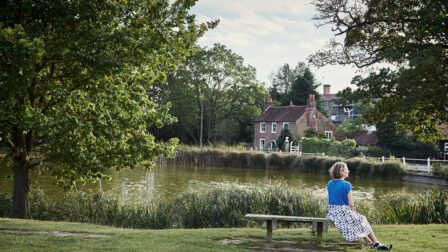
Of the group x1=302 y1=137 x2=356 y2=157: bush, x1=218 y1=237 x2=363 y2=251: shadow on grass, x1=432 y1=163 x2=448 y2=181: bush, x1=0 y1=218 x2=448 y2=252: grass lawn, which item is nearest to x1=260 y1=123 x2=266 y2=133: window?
x1=302 y1=137 x2=356 y2=157: bush

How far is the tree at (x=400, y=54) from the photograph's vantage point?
39.3 ft

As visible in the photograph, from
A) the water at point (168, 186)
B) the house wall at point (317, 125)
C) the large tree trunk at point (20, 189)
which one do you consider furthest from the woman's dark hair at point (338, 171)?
Result: the house wall at point (317, 125)

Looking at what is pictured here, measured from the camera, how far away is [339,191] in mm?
9266

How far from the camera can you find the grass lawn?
350 inches

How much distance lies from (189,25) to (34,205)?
7.73 meters

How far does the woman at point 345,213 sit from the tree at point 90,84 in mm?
5793

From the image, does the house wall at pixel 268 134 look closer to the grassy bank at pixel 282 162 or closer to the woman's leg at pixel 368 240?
the grassy bank at pixel 282 162

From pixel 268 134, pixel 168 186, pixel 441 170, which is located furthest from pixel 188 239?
pixel 268 134

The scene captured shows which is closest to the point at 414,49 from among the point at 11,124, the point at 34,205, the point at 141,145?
the point at 141,145

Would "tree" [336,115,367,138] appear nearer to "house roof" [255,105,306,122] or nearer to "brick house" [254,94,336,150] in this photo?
"brick house" [254,94,336,150]

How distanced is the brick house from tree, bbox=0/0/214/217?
A: 5383 centimetres

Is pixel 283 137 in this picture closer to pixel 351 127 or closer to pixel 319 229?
pixel 351 127

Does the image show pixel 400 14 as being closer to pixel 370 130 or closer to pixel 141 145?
pixel 141 145

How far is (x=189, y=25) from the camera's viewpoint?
1452 centimetres
